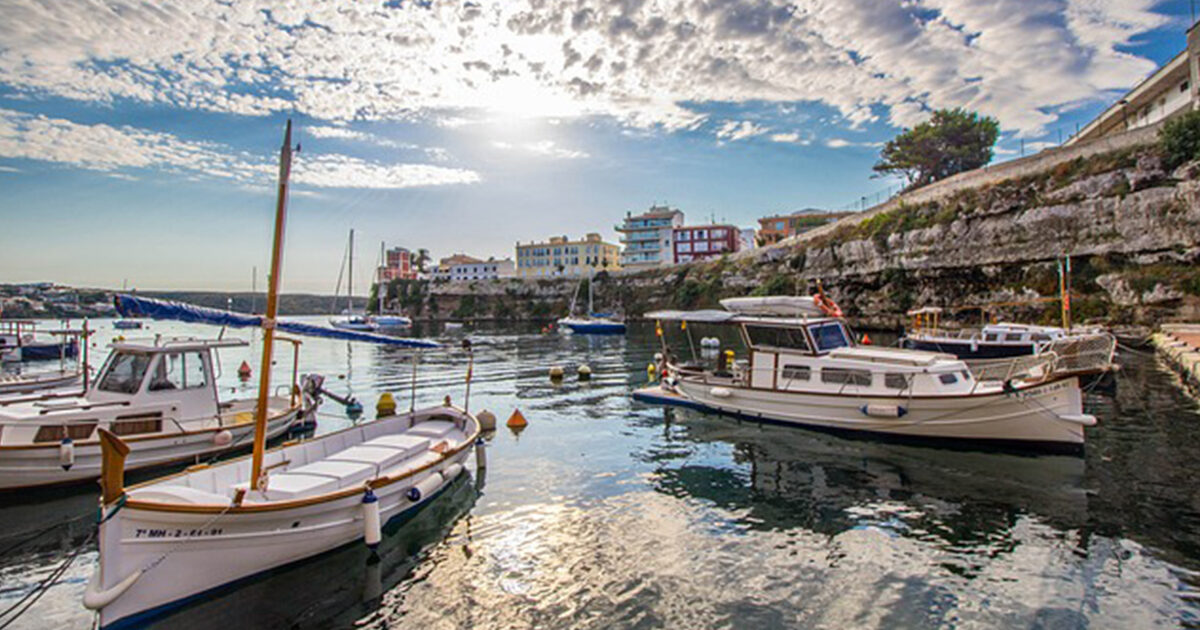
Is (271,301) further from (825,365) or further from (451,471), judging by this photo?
(825,365)

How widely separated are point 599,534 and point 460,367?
2927 cm

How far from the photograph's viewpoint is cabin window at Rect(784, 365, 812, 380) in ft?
62.4

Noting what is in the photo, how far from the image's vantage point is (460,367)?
3869 cm

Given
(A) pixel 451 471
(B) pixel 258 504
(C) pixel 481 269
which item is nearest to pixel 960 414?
(A) pixel 451 471

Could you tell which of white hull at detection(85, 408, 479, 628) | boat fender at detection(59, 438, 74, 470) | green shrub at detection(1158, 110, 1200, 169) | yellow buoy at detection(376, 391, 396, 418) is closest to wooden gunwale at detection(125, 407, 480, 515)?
white hull at detection(85, 408, 479, 628)

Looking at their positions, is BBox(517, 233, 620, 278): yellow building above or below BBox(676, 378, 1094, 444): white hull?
above

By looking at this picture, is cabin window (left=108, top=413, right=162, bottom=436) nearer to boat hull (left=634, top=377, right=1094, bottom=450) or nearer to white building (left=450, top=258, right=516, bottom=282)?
boat hull (left=634, top=377, right=1094, bottom=450)

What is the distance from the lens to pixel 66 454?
1292 centimetres

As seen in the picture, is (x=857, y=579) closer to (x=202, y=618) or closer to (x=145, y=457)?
(x=202, y=618)

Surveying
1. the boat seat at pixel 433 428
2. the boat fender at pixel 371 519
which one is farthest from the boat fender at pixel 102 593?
the boat seat at pixel 433 428

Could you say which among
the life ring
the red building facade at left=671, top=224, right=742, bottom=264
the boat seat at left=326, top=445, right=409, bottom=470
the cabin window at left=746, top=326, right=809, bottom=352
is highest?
the red building facade at left=671, top=224, right=742, bottom=264

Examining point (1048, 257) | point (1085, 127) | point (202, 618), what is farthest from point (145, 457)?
point (1085, 127)

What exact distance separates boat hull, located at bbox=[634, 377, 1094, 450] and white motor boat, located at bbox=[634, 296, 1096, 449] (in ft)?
0.08

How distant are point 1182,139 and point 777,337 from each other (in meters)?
46.0
